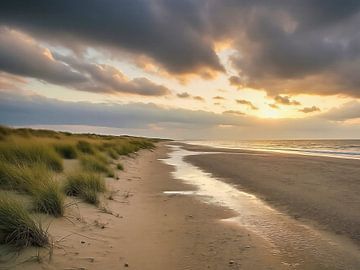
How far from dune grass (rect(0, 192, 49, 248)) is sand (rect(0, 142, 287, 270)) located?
0.65 ft

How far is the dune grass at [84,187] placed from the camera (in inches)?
332

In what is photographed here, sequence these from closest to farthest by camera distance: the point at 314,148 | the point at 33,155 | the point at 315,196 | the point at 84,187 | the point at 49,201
A: the point at 49,201, the point at 84,187, the point at 315,196, the point at 33,155, the point at 314,148

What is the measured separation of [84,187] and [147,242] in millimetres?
3256

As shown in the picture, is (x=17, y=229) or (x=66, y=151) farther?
(x=66, y=151)

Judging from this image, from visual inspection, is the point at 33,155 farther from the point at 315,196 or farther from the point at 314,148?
the point at 314,148

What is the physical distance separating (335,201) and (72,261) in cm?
927

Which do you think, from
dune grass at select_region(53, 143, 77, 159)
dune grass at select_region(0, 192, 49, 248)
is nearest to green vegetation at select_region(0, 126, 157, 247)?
dune grass at select_region(0, 192, 49, 248)

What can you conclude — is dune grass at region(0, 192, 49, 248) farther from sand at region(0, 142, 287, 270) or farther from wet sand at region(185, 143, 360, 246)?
wet sand at region(185, 143, 360, 246)

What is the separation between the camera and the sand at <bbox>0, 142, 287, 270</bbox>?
16.5 ft

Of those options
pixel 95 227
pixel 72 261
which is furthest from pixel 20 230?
pixel 95 227

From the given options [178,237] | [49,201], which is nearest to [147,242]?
[178,237]

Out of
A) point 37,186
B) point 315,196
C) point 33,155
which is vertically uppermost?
point 33,155

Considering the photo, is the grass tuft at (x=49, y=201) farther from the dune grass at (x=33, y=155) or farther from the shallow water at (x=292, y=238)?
the dune grass at (x=33, y=155)

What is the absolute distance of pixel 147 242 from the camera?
21.3ft
